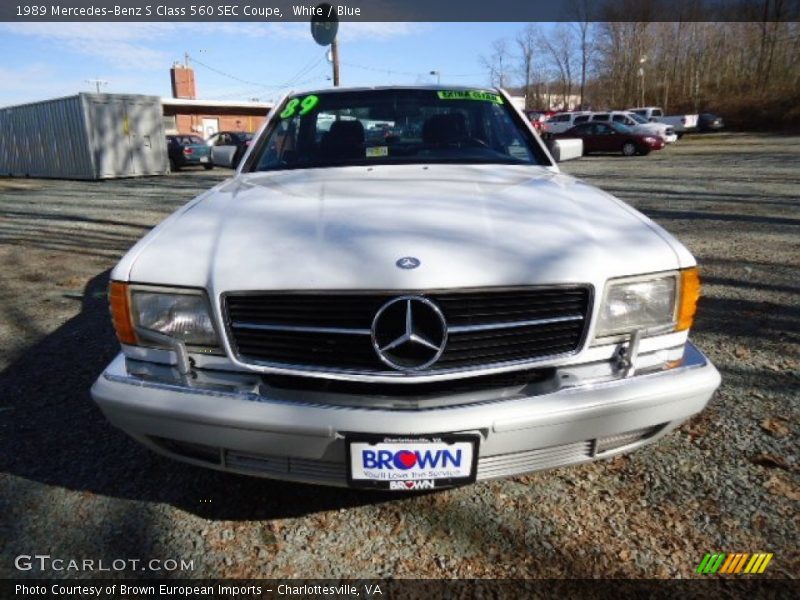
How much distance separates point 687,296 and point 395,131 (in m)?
1.86

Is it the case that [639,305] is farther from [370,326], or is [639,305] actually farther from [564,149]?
[564,149]

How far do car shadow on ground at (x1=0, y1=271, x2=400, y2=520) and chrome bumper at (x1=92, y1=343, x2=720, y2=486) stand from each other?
390 millimetres

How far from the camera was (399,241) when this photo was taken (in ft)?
5.81

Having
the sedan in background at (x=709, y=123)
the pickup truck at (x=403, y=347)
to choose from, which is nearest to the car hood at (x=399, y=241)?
the pickup truck at (x=403, y=347)

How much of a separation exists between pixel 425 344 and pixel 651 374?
75cm

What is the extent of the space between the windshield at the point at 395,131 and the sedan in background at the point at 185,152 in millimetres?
20056

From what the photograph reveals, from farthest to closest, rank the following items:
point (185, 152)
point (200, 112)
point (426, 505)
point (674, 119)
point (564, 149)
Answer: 1. point (200, 112)
2. point (674, 119)
3. point (185, 152)
4. point (564, 149)
5. point (426, 505)

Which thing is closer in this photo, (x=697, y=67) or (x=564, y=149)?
(x=564, y=149)

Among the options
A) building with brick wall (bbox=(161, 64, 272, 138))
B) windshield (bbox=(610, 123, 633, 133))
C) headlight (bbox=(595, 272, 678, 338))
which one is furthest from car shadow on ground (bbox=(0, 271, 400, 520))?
windshield (bbox=(610, 123, 633, 133))

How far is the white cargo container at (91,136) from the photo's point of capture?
1823 centimetres

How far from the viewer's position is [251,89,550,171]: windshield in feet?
9.80

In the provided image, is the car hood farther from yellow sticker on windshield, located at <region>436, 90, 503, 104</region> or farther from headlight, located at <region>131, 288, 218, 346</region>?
yellow sticker on windshield, located at <region>436, 90, 503, 104</region>

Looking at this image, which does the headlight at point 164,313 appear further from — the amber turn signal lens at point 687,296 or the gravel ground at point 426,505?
the amber turn signal lens at point 687,296

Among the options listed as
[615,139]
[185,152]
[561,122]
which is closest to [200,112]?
[185,152]
